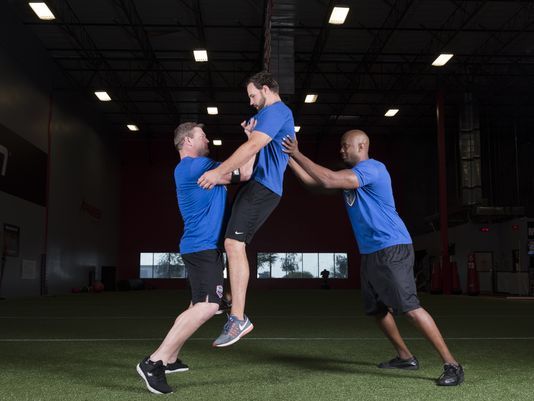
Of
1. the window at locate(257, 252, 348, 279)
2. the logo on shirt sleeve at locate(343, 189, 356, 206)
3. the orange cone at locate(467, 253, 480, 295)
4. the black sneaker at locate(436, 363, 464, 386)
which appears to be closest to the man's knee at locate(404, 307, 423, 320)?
the black sneaker at locate(436, 363, 464, 386)

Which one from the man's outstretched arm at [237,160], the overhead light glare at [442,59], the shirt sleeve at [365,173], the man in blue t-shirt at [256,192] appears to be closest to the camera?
the man's outstretched arm at [237,160]

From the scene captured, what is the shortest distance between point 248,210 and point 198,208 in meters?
0.35

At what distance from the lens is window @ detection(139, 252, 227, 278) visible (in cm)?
2927

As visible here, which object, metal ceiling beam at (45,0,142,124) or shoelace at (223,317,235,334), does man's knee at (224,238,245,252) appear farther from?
metal ceiling beam at (45,0,142,124)

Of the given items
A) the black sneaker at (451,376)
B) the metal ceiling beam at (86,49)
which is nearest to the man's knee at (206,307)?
the black sneaker at (451,376)

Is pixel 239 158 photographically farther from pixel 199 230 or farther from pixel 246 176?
pixel 199 230

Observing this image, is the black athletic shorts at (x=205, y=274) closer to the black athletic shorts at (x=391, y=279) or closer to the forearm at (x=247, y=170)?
the forearm at (x=247, y=170)

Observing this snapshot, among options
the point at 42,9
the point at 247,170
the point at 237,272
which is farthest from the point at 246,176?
the point at 42,9

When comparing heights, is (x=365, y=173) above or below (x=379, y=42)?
below

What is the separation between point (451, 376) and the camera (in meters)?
3.67

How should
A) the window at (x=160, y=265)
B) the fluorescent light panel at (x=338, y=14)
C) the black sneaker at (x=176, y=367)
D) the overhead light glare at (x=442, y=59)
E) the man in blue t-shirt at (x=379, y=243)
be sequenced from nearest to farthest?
the man in blue t-shirt at (x=379, y=243)
the black sneaker at (x=176, y=367)
the fluorescent light panel at (x=338, y=14)
the overhead light glare at (x=442, y=59)
the window at (x=160, y=265)

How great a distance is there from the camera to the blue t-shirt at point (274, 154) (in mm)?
3674

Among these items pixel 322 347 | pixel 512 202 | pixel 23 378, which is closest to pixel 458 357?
pixel 322 347

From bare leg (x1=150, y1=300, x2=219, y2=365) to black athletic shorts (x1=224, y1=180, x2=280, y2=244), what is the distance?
0.46 m
